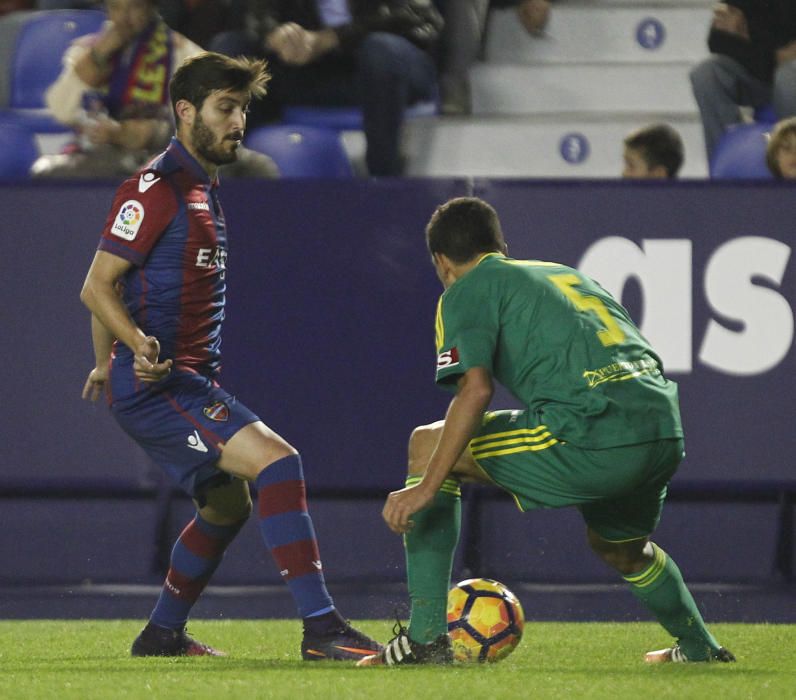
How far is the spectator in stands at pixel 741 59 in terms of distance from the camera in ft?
28.9

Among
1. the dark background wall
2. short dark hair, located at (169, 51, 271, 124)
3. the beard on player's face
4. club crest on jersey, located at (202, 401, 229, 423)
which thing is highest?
short dark hair, located at (169, 51, 271, 124)

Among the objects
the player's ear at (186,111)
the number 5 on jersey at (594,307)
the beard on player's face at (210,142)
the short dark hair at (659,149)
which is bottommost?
the short dark hair at (659,149)

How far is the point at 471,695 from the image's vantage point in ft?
14.1

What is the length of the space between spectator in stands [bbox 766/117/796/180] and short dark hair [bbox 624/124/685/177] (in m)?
0.40

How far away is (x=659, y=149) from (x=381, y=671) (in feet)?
11.9

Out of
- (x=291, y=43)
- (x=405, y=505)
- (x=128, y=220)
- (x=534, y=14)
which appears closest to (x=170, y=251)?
(x=128, y=220)

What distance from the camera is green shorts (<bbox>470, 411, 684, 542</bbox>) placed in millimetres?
4793

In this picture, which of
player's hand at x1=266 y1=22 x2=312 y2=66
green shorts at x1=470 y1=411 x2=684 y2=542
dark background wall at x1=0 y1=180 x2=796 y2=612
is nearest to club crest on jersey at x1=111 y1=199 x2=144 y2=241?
green shorts at x1=470 y1=411 x2=684 y2=542

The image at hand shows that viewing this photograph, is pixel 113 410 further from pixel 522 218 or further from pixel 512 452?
pixel 522 218

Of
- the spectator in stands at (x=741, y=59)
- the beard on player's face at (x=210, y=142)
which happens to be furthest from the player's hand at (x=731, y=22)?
the beard on player's face at (x=210, y=142)

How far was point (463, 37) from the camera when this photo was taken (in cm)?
980

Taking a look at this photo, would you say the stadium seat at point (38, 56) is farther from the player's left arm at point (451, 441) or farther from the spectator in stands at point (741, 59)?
the player's left arm at point (451, 441)

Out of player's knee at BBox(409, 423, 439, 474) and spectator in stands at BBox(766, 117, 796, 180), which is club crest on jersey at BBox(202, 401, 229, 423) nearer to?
player's knee at BBox(409, 423, 439, 474)

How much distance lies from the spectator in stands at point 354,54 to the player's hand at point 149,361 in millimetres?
3777
